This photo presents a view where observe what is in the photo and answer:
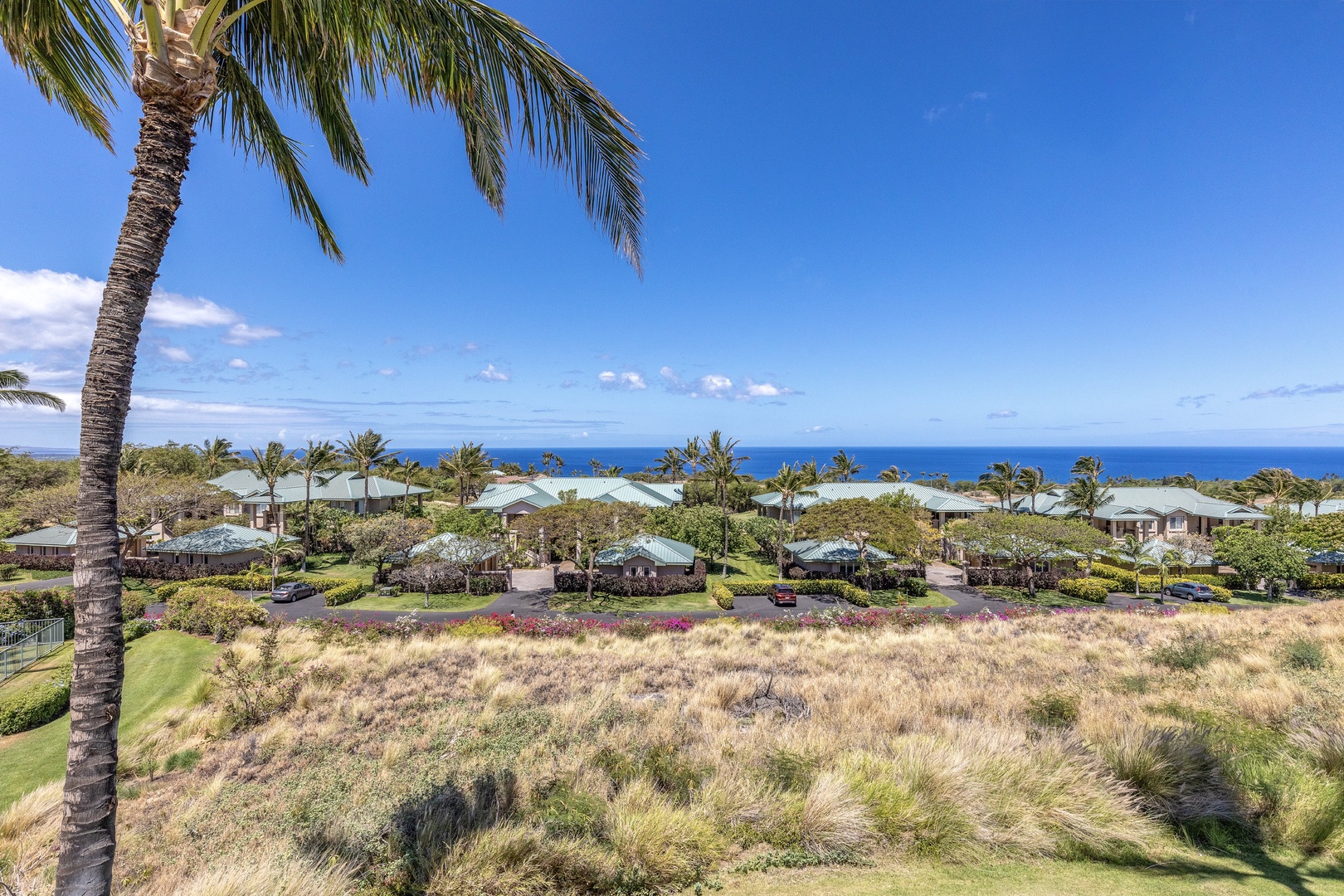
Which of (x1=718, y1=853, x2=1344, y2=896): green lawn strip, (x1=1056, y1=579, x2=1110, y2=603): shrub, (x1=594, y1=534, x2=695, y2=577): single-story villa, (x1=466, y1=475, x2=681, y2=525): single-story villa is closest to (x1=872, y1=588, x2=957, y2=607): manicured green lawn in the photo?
(x1=1056, y1=579, x2=1110, y2=603): shrub

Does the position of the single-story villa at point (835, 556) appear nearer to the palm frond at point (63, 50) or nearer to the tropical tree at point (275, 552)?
the tropical tree at point (275, 552)

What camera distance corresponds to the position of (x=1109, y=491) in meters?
51.9

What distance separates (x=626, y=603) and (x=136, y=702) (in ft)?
71.3

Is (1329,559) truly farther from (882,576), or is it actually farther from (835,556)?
(835,556)

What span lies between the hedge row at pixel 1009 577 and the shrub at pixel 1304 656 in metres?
28.0

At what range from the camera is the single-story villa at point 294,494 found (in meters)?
46.8

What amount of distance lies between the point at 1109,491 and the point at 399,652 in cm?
6237

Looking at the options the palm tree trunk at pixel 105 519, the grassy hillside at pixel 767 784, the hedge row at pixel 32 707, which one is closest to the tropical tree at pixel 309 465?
the hedge row at pixel 32 707

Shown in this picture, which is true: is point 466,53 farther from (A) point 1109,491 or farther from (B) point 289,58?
(A) point 1109,491

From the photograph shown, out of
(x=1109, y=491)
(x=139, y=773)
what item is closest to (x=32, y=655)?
(x=139, y=773)

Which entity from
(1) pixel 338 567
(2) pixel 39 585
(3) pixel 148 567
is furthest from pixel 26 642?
(1) pixel 338 567

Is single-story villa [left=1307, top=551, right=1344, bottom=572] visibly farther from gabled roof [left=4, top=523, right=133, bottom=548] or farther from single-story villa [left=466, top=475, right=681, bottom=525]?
gabled roof [left=4, top=523, right=133, bottom=548]

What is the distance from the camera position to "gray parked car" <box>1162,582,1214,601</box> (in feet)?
108

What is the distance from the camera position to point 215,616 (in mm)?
21094
